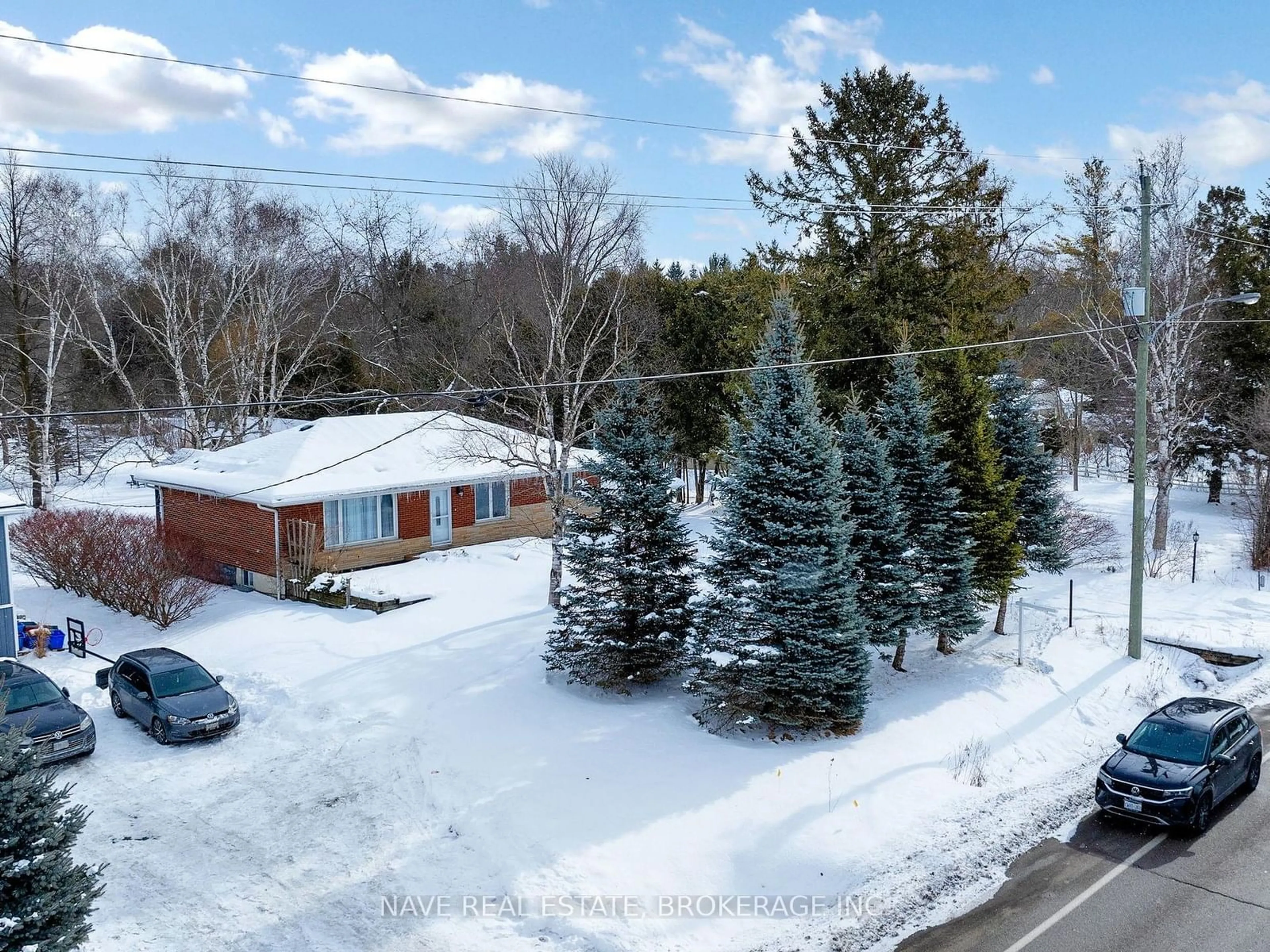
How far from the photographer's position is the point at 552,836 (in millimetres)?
11000

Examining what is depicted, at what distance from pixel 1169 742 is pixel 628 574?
868 cm

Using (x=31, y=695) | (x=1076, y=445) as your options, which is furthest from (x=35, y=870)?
(x=1076, y=445)

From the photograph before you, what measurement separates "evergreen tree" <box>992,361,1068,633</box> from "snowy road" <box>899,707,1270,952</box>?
28.9ft

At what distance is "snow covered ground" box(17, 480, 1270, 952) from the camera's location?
969cm

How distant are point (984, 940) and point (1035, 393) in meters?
18.3

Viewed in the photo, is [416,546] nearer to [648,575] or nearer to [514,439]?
[514,439]

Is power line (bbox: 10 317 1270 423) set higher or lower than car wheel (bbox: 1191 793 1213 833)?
higher

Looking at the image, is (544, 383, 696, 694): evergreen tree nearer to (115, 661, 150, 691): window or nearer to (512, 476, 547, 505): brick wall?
(115, 661, 150, 691): window

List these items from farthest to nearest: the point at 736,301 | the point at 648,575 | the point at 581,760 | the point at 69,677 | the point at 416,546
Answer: the point at 736,301
the point at 416,546
the point at 69,677
the point at 648,575
the point at 581,760

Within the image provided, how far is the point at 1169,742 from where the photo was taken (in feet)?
41.6

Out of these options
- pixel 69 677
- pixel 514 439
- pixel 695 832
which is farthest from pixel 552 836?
pixel 514 439

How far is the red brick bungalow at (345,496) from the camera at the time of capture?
78.5 ft

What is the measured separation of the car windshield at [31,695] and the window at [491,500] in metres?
15.7

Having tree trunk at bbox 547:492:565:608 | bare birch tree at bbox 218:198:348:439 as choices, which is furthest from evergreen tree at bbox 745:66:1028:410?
bare birch tree at bbox 218:198:348:439
